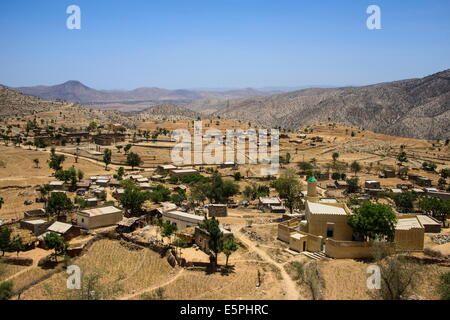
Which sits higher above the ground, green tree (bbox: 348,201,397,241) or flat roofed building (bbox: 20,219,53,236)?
green tree (bbox: 348,201,397,241)

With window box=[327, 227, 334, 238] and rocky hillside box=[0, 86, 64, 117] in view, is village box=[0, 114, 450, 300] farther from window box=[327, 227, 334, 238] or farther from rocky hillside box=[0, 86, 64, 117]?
rocky hillside box=[0, 86, 64, 117]

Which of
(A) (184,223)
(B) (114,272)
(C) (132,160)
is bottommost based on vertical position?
(B) (114,272)

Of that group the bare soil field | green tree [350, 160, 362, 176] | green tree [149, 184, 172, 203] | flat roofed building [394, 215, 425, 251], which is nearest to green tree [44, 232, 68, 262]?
the bare soil field

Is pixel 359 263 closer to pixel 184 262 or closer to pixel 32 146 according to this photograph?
pixel 184 262

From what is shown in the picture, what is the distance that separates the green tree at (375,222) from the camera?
900 inches

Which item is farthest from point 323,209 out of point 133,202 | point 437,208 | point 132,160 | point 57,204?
point 132,160

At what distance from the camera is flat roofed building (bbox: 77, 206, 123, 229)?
3148 centimetres

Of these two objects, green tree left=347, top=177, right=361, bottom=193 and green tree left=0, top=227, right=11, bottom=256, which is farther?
green tree left=347, top=177, right=361, bottom=193

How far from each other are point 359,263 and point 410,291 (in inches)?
168

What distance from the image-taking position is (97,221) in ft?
104

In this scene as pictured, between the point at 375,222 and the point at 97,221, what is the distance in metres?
21.0


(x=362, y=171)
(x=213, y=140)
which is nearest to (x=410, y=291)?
(x=362, y=171)

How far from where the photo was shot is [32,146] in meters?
81.8

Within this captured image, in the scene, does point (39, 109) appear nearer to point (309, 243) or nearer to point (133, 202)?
point (133, 202)
